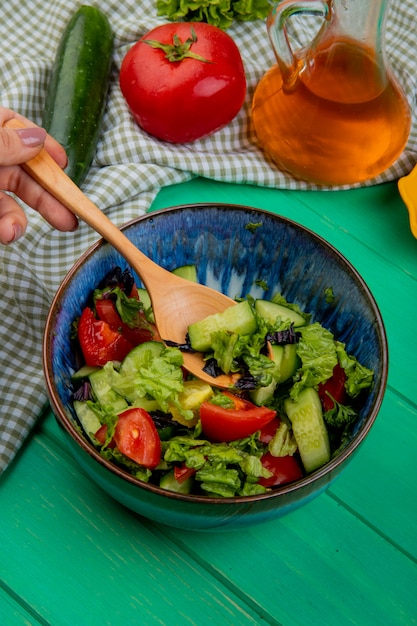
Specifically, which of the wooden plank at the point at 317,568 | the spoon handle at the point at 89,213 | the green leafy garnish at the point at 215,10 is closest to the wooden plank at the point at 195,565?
the wooden plank at the point at 317,568

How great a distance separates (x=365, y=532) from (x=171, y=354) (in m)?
0.47

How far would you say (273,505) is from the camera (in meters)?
0.95

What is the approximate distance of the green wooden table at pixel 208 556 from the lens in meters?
1.14

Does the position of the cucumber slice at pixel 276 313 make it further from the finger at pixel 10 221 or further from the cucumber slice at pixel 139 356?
the finger at pixel 10 221

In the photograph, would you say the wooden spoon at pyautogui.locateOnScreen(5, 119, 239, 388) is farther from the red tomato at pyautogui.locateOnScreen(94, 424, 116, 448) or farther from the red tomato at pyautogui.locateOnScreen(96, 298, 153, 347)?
the red tomato at pyautogui.locateOnScreen(94, 424, 116, 448)

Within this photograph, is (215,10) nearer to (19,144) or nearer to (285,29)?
(285,29)

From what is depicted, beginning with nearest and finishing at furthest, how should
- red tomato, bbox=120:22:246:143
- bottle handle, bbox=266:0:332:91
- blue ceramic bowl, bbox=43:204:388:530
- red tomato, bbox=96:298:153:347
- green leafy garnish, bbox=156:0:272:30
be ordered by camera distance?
blue ceramic bowl, bbox=43:204:388:530, red tomato, bbox=96:298:153:347, bottle handle, bbox=266:0:332:91, red tomato, bbox=120:22:246:143, green leafy garnish, bbox=156:0:272:30

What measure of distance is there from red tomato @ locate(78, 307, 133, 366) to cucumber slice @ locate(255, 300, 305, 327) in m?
0.26

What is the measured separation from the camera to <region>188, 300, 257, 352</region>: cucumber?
3.80 ft

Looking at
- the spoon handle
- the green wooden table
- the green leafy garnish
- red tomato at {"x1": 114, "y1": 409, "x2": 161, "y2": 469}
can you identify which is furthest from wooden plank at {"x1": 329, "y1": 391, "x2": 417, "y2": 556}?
the green leafy garnish

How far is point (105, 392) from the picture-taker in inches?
44.5

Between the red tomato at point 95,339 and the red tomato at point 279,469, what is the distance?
310 millimetres

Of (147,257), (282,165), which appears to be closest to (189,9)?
(282,165)

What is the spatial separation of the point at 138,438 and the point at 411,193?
35.6 inches
